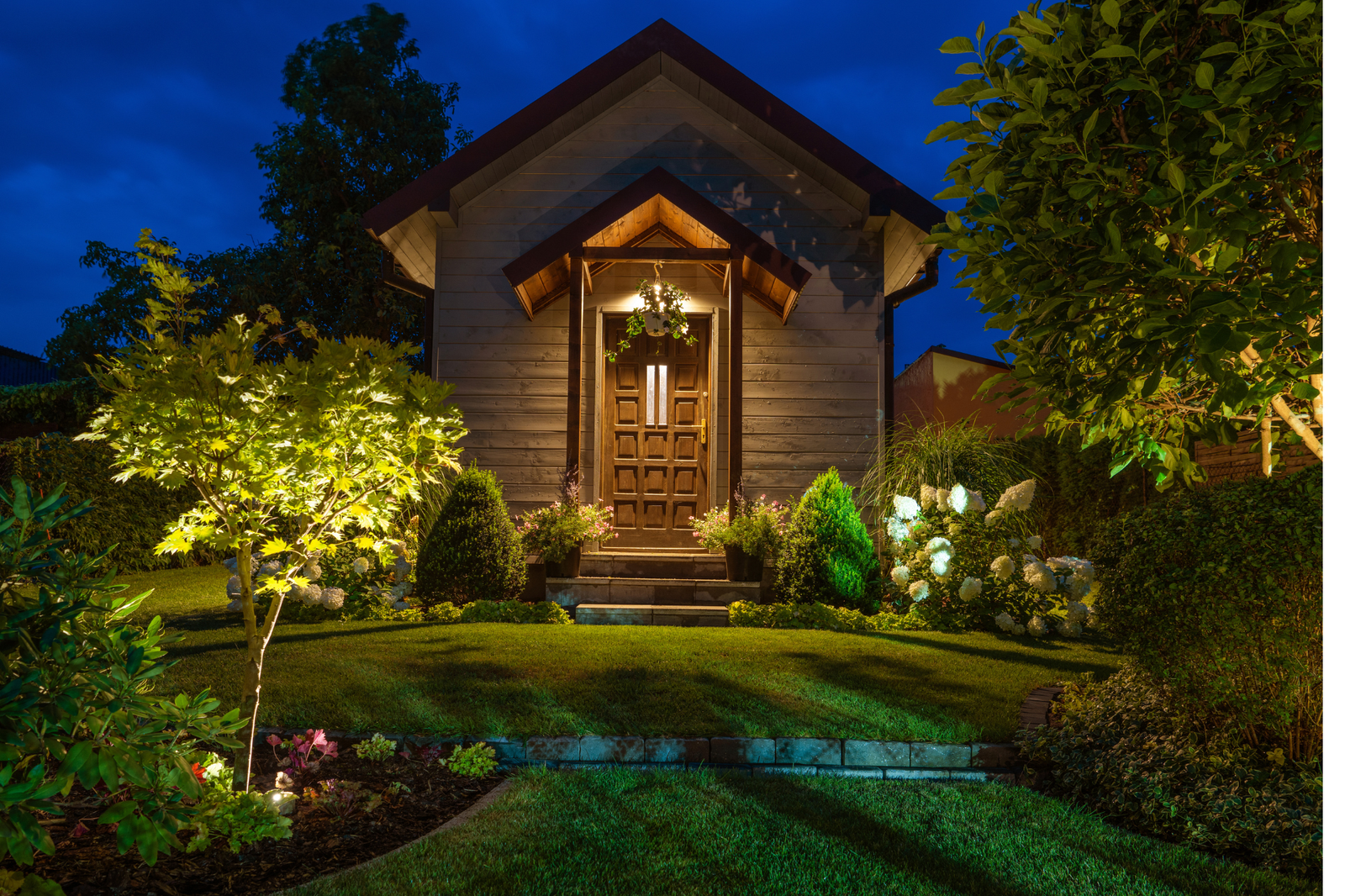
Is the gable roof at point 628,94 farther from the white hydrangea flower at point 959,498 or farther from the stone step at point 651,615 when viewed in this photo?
the stone step at point 651,615

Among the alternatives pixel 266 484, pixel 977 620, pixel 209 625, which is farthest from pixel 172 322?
pixel 977 620

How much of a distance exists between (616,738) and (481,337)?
642cm

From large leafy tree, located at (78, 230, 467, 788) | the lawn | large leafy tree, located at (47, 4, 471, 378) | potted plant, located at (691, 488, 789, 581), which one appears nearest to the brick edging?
the lawn

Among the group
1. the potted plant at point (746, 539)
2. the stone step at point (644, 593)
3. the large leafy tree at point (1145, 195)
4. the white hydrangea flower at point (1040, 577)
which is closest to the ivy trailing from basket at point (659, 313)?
the potted plant at point (746, 539)

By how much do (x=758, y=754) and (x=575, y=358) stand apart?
5734mm

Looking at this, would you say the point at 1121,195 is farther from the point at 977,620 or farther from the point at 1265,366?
the point at 977,620

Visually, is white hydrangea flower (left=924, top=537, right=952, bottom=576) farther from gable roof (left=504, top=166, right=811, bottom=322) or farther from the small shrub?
the small shrub

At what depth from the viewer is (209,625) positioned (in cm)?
718

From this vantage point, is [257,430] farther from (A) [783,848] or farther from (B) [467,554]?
(B) [467,554]

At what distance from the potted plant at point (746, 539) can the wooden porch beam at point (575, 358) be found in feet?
6.24

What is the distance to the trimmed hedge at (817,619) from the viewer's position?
7500 millimetres

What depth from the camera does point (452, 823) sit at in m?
3.23

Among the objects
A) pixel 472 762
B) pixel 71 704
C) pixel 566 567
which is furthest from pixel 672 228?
pixel 71 704

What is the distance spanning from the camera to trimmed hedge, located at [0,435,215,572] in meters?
9.84
